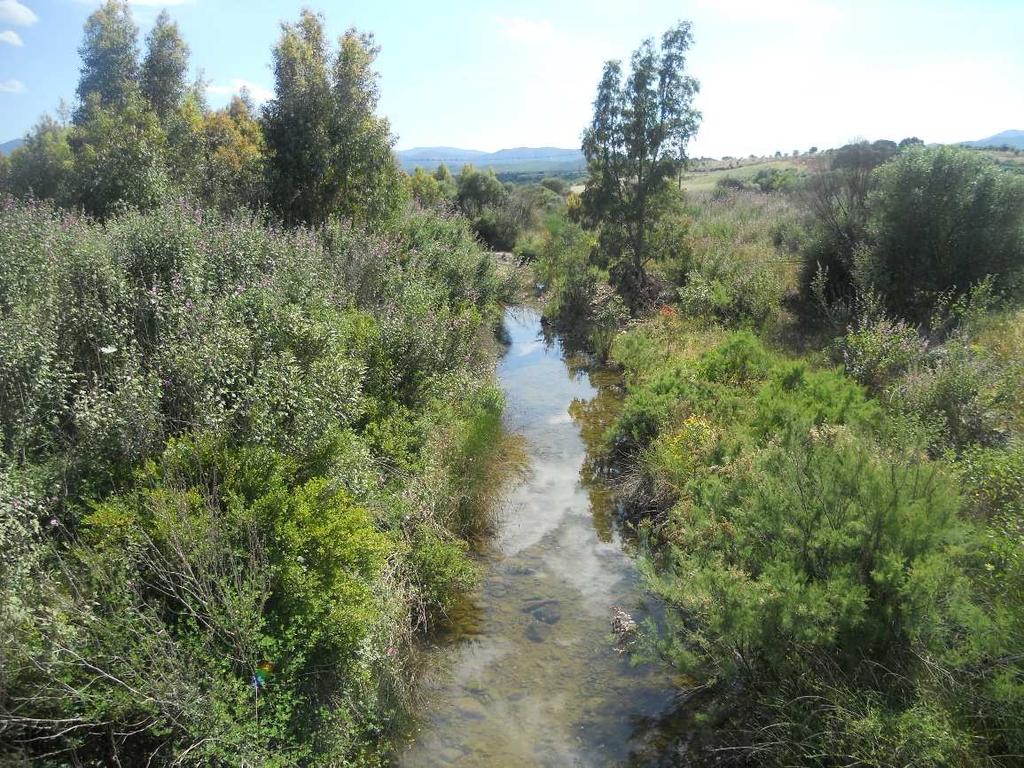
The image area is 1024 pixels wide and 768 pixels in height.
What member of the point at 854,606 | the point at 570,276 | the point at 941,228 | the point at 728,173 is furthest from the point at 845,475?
the point at 728,173

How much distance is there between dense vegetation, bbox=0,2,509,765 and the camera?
12.3ft

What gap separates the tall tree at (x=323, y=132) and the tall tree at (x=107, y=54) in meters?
21.0

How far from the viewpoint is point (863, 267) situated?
550 inches

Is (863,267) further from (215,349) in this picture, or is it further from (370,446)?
(215,349)

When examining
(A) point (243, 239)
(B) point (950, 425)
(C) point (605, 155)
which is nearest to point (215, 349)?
(A) point (243, 239)

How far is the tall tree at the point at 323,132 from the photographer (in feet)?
46.4

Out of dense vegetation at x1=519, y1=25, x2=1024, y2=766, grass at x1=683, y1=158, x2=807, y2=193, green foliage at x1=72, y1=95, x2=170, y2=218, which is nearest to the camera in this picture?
dense vegetation at x1=519, y1=25, x2=1024, y2=766

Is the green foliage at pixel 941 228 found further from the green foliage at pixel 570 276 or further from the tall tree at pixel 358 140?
the tall tree at pixel 358 140

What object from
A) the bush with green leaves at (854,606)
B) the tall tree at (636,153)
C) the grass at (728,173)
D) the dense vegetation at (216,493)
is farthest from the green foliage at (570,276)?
the grass at (728,173)

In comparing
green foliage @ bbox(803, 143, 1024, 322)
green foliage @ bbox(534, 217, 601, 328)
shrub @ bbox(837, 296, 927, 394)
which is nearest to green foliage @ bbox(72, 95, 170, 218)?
green foliage @ bbox(534, 217, 601, 328)

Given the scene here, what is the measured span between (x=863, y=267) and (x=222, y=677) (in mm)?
14797

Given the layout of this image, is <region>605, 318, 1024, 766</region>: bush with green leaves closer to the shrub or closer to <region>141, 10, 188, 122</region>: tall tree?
the shrub

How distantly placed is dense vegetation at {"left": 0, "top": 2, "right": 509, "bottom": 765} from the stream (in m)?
0.45

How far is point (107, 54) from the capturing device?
98.2 ft
